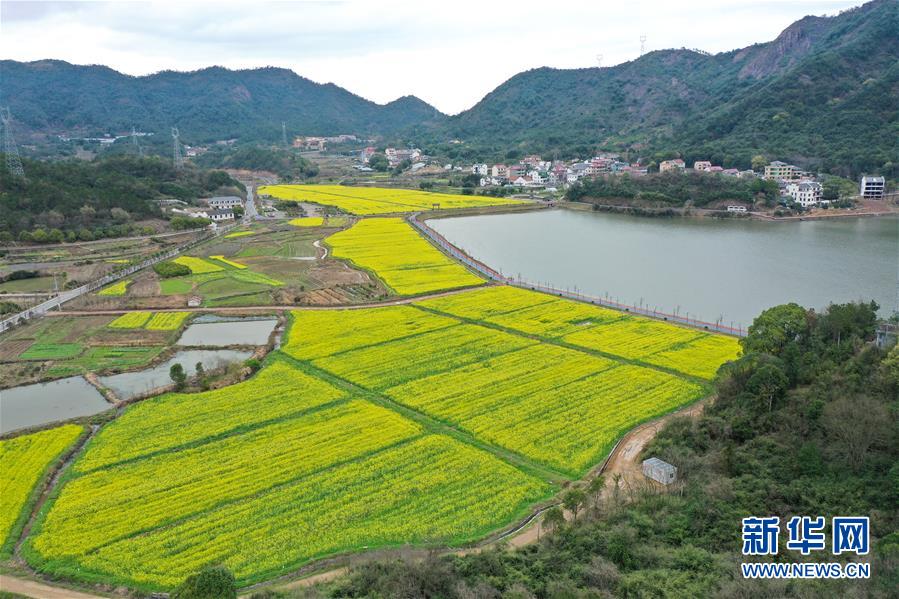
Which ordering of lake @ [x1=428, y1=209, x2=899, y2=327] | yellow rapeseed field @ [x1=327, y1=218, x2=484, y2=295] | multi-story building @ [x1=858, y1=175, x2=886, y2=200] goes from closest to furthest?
1. lake @ [x1=428, y1=209, x2=899, y2=327]
2. yellow rapeseed field @ [x1=327, y1=218, x2=484, y2=295]
3. multi-story building @ [x1=858, y1=175, x2=886, y2=200]

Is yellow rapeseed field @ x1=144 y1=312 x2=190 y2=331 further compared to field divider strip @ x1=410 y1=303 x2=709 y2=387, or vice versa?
yellow rapeseed field @ x1=144 y1=312 x2=190 y2=331

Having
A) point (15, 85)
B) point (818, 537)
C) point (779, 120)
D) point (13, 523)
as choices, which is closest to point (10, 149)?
point (13, 523)

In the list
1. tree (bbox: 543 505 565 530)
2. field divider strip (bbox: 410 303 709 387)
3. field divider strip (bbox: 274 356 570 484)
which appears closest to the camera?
tree (bbox: 543 505 565 530)

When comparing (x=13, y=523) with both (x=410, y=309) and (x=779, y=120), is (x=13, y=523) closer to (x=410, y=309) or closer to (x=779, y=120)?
(x=410, y=309)

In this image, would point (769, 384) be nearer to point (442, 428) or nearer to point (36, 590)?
point (442, 428)

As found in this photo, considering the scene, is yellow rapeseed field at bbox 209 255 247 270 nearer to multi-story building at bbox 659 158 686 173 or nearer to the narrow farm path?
the narrow farm path

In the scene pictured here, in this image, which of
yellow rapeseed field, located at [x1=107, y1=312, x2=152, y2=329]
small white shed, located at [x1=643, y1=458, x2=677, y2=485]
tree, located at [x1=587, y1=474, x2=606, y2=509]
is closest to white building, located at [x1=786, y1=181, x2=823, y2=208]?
small white shed, located at [x1=643, y1=458, x2=677, y2=485]

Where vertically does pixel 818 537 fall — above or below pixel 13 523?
above
